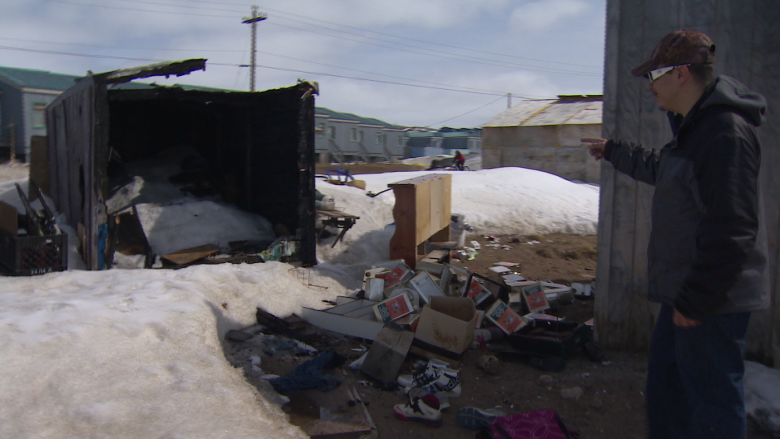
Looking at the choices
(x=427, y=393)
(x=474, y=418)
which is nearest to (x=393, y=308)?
(x=427, y=393)

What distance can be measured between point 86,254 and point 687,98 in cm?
609

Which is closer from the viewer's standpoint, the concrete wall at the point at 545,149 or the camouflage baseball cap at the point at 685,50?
the camouflage baseball cap at the point at 685,50

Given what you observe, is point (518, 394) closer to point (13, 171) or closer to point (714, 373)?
point (714, 373)

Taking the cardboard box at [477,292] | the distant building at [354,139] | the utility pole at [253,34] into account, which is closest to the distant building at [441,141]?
the distant building at [354,139]

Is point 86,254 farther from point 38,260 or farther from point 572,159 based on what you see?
point 572,159

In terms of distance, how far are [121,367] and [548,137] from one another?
16624 millimetres

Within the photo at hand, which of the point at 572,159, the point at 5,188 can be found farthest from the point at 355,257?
the point at 572,159

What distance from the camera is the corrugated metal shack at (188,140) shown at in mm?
5438

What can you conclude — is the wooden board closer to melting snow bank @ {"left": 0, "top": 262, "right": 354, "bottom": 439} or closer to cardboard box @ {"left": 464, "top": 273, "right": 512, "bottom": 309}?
melting snow bank @ {"left": 0, "top": 262, "right": 354, "bottom": 439}

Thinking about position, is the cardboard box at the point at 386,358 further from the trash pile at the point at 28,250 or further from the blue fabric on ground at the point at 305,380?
the trash pile at the point at 28,250

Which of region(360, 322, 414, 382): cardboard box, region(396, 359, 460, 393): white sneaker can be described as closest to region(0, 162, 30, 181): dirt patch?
region(360, 322, 414, 382): cardboard box

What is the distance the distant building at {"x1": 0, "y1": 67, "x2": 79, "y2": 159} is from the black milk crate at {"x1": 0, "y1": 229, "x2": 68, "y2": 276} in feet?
81.8

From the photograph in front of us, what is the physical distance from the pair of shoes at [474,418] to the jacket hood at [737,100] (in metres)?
1.94

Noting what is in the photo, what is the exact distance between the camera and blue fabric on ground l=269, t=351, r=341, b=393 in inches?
128
